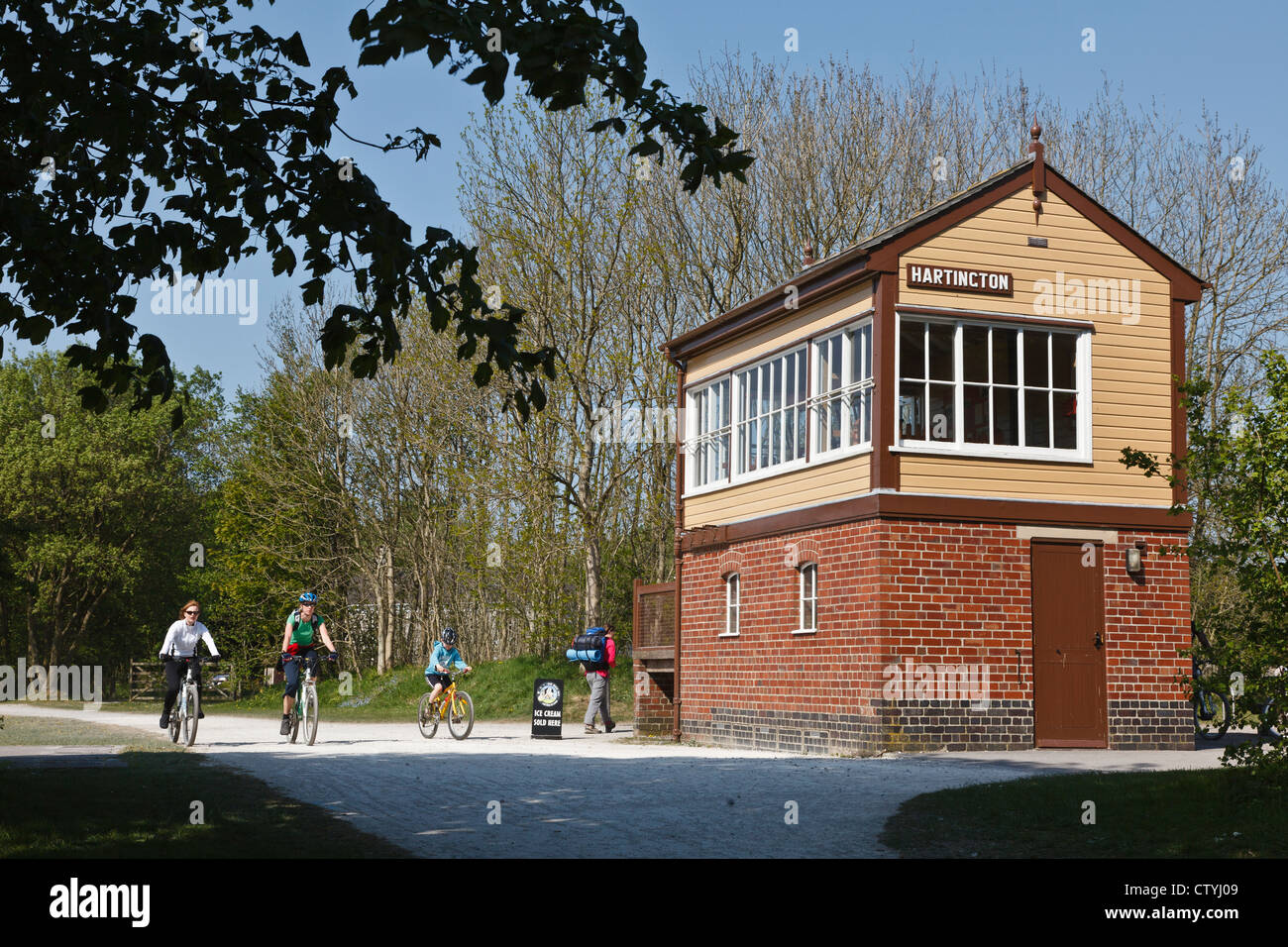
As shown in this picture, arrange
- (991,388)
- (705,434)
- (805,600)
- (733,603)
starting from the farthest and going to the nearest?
(705,434) < (733,603) < (805,600) < (991,388)

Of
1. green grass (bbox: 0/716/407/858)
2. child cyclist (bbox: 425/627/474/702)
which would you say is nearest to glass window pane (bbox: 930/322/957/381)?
child cyclist (bbox: 425/627/474/702)

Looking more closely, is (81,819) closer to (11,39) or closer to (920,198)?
(11,39)

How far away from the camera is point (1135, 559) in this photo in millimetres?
19109

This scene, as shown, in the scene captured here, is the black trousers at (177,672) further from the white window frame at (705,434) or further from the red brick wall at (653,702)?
the white window frame at (705,434)

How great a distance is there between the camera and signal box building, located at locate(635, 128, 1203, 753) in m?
18.3

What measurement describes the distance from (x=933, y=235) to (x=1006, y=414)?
2599 mm

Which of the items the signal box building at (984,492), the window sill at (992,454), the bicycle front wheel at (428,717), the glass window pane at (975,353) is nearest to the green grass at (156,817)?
the bicycle front wheel at (428,717)

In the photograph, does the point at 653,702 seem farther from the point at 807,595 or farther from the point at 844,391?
the point at 844,391

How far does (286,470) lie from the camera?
4475cm

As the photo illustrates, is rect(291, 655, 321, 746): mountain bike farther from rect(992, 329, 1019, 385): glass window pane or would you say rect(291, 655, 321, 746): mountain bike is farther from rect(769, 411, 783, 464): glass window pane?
rect(992, 329, 1019, 385): glass window pane

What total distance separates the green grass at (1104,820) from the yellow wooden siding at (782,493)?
7345 mm

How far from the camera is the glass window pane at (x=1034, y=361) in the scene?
19234 mm

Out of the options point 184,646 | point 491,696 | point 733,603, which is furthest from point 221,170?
point 491,696
